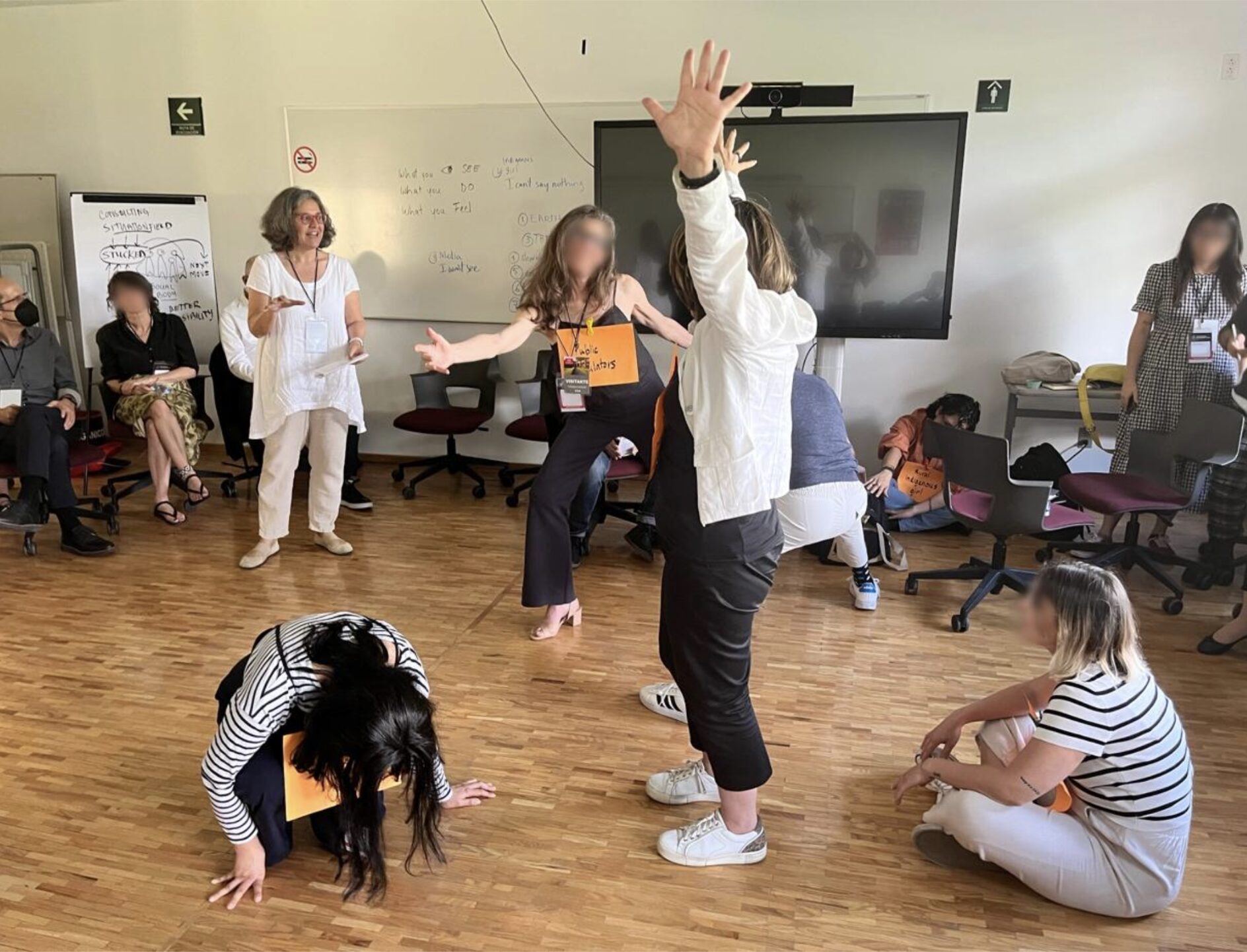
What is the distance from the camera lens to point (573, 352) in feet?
9.87

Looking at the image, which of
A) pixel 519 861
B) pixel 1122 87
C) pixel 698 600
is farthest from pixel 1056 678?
pixel 1122 87

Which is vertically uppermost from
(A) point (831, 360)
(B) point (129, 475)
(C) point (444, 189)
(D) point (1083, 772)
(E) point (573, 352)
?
(C) point (444, 189)

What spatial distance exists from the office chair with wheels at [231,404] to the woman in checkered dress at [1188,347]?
4.68 meters

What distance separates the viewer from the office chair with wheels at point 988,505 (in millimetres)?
3521

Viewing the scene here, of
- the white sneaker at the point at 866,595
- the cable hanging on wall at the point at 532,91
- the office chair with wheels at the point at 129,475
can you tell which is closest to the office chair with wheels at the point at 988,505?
the white sneaker at the point at 866,595

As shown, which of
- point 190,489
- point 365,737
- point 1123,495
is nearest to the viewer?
point 365,737

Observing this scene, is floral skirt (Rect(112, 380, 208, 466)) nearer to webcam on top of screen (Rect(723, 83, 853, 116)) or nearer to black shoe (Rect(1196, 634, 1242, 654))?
webcam on top of screen (Rect(723, 83, 853, 116))

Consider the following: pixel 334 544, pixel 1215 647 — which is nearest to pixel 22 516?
pixel 334 544

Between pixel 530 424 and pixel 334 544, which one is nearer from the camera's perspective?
pixel 334 544

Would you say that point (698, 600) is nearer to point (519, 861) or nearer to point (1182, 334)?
point (519, 861)

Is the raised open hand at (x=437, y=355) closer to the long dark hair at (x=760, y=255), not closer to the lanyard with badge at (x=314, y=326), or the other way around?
the long dark hair at (x=760, y=255)

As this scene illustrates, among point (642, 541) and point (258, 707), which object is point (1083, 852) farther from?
point (642, 541)

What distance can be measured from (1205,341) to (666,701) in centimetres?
309

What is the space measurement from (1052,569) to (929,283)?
296 centimetres
